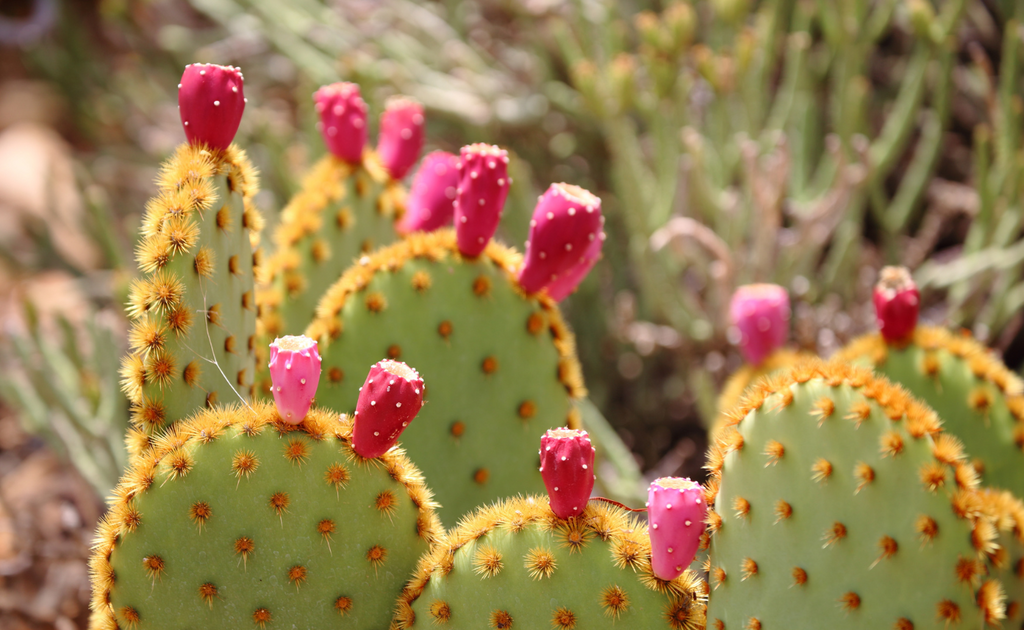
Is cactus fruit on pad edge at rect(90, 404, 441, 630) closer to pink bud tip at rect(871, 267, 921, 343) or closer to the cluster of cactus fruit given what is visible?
the cluster of cactus fruit

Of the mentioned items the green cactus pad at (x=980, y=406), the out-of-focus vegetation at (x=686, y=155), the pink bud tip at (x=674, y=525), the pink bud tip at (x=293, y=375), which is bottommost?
the out-of-focus vegetation at (x=686, y=155)

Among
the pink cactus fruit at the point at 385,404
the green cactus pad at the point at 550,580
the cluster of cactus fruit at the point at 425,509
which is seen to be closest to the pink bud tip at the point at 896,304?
the cluster of cactus fruit at the point at 425,509

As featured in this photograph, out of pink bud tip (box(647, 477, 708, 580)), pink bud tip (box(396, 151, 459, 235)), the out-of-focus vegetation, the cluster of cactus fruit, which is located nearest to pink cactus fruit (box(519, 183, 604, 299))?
the cluster of cactus fruit

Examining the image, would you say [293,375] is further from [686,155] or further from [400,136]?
[686,155]

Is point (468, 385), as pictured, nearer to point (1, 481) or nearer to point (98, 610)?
point (98, 610)

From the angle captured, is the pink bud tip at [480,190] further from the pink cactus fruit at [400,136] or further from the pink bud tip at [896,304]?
the pink bud tip at [896,304]

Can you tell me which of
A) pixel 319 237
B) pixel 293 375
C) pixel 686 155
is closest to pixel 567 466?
pixel 293 375
